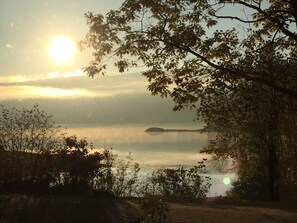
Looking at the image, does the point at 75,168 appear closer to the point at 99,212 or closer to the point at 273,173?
the point at 99,212

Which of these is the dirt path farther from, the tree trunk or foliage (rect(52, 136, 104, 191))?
the tree trunk

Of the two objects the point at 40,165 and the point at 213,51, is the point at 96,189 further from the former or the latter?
the point at 213,51

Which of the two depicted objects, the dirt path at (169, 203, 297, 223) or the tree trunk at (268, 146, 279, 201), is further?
the tree trunk at (268, 146, 279, 201)

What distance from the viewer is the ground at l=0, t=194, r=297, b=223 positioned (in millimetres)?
12195

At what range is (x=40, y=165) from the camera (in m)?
17.2

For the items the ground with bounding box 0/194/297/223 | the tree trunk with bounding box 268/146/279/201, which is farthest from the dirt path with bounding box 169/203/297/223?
the tree trunk with bounding box 268/146/279/201

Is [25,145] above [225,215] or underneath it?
above

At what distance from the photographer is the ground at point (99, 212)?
1220 centimetres

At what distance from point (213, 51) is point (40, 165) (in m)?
8.13

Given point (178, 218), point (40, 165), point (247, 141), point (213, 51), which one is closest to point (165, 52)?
point (213, 51)

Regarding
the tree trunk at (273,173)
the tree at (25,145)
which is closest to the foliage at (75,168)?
the tree at (25,145)

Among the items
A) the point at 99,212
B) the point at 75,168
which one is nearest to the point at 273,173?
the point at 75,168

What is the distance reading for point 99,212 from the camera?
1310 cm

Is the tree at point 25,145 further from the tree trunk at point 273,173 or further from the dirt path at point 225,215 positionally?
the tree trunk at point 273,173
